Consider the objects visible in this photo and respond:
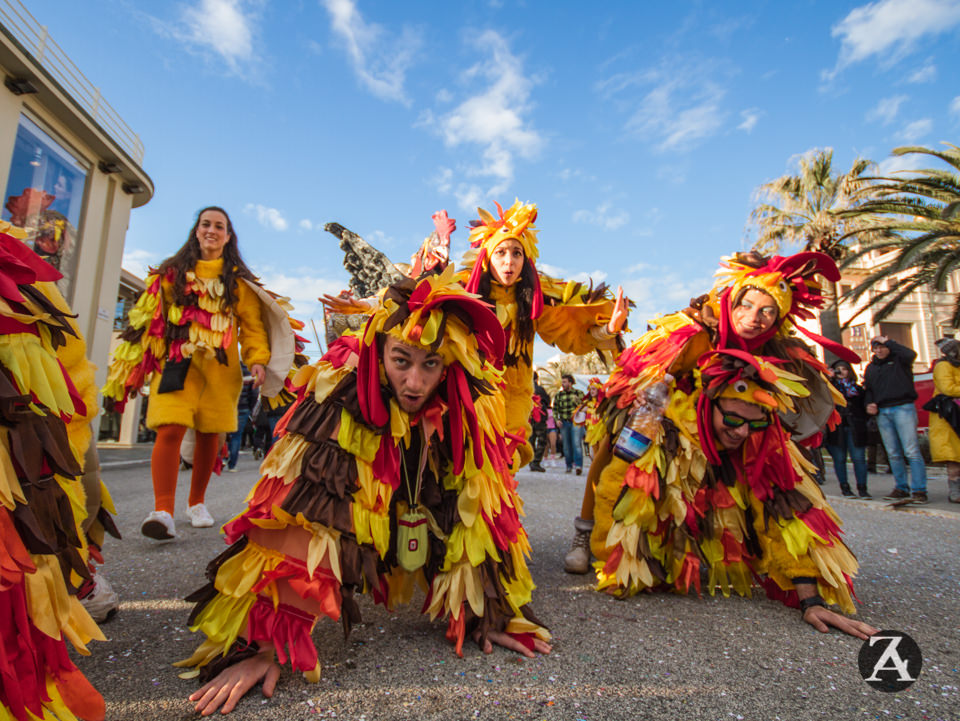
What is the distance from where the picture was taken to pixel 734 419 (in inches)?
87.2

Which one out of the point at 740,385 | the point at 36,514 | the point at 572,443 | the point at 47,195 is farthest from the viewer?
the point at 572,443

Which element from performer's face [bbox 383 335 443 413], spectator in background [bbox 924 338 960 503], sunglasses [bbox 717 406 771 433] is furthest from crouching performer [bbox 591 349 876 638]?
spectator in background [bbox 924 338 960 503]

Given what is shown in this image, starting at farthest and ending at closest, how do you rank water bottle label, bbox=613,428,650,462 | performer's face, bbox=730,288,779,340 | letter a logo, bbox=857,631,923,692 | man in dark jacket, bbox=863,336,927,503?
man in dark jacket, bbox=863,336,927,503
water bottle label, bbox=613,428,650,462
performer's face, bbox=730,288,779,340
letter a logo, bbox=857,631,923,692

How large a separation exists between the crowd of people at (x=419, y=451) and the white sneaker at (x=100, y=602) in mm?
51

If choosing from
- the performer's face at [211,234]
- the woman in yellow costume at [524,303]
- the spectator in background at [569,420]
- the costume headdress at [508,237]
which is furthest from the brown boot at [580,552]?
the spectator in background at [569,420]

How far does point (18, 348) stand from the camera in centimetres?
120

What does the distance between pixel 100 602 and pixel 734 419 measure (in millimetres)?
2391

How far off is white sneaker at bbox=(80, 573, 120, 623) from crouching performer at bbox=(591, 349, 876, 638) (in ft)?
6.08

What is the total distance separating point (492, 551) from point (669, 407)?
1122 millimetres

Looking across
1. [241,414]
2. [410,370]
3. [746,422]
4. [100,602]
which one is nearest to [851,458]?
[746,422]

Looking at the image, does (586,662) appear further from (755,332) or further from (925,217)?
(925,217)

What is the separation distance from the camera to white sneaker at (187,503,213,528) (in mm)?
3465

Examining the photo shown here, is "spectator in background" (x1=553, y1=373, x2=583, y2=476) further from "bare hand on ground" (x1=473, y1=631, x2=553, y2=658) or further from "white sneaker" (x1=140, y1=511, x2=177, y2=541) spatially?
"bare hand on ground" (x1=473, y1=631, x2=553, y2=658)

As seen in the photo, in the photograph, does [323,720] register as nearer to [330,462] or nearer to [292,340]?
[330,462]
